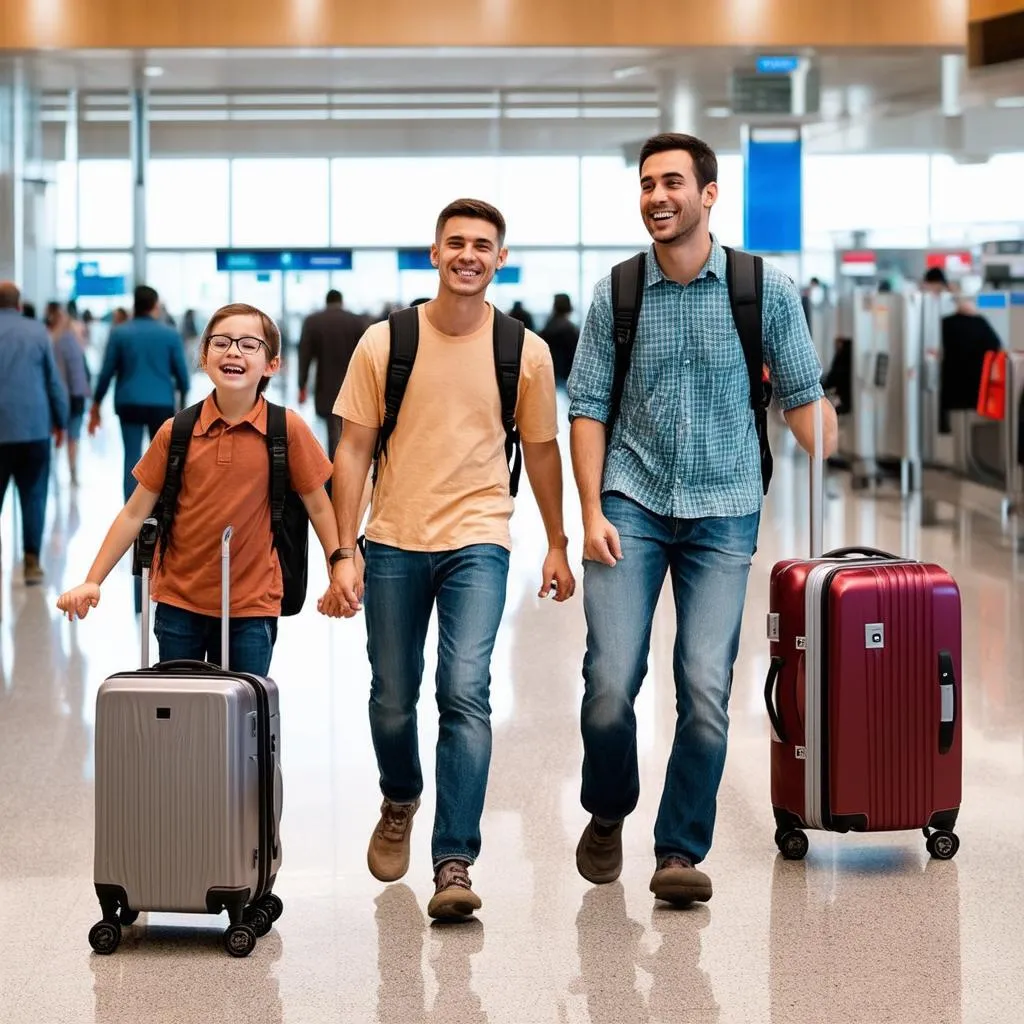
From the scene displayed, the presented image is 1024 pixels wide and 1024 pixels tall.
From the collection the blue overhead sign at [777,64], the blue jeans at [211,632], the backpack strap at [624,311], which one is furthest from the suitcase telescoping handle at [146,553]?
the blue overhead sign at [777,64]

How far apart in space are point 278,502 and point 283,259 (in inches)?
758

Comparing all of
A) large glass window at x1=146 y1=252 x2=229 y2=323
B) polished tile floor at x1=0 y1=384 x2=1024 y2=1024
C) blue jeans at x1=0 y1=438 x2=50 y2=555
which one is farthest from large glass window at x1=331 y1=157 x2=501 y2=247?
polished tile floor at x1=0 y1=384 x2=1024 y2=1024

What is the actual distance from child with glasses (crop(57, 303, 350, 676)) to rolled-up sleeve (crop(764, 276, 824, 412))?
112 cm

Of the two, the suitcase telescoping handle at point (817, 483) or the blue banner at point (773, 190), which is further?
the blue banner at point (773, 190)

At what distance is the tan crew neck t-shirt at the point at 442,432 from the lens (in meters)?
4.22

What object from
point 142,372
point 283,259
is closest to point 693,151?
point 142,372

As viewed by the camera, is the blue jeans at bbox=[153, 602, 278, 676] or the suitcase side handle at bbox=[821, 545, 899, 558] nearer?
the blue jeans at bbox=[153, 602, 278, 676]

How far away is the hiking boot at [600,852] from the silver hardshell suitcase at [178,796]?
0.89m

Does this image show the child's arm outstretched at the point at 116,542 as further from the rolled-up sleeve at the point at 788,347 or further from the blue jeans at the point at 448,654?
the rolled-up sleeve at the point at 788,347

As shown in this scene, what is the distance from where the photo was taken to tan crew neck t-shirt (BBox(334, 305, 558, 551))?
422 centimetres

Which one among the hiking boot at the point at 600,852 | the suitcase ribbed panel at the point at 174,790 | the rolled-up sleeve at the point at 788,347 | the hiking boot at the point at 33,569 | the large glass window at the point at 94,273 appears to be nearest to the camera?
the suitcase ribbed panel at the point at 174,790

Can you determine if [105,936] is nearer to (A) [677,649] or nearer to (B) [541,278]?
(A) [677,649]

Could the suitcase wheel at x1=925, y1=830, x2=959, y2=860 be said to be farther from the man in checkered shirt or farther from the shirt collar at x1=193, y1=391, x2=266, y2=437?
the shirt collar at x1=193, y1=391, x2=266, y2=437

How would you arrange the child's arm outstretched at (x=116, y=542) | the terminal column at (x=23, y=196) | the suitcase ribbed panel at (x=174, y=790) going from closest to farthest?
1. the suitcase ribbed panel at (x=174, y=790)
2. the child's arm outstretched at (x=116, y=542)
3. the terminal column at (x=23, y=196)
